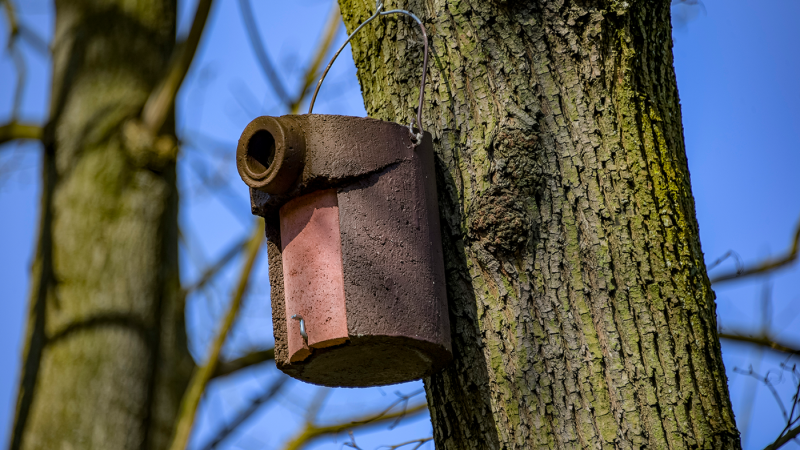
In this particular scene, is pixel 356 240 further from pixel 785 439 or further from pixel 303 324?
A: pixel 785 439

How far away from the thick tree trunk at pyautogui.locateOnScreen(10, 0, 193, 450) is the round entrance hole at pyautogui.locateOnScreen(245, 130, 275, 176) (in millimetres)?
2236

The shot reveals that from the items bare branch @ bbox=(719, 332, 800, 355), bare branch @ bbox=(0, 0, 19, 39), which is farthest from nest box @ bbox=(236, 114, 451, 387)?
bare branch @ bbox=(0, 0, 19, 39)

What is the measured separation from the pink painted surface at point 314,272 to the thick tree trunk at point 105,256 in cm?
219

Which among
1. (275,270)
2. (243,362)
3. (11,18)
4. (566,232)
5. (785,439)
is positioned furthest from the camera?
(11,18)

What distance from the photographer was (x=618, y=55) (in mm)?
1431

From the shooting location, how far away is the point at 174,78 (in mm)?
3395

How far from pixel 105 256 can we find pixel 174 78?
0.90 metres

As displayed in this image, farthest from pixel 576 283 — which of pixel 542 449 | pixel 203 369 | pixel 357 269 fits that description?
pixel 203 369

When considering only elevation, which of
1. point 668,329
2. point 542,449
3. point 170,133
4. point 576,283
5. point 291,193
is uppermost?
point 170,133

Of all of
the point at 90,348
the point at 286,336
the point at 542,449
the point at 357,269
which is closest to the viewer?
the point at 542,449

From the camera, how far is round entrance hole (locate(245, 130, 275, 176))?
1.47 metres

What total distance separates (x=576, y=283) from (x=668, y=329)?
0.17 meters

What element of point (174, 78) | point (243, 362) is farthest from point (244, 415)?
point (174, 78)

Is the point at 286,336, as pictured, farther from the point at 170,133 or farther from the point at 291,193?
the point at 170,133
